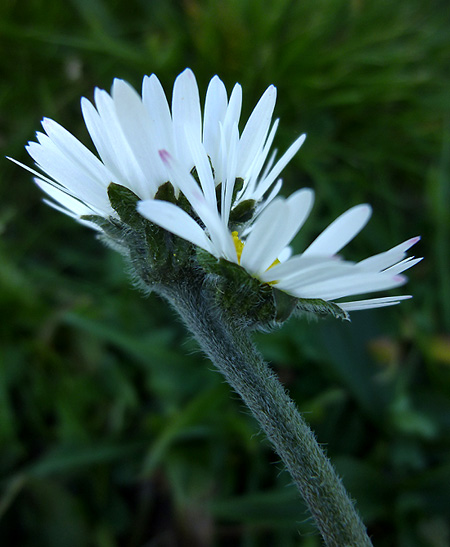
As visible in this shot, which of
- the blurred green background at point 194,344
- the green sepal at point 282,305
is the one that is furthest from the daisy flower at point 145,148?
the blurred green background at point 194,344

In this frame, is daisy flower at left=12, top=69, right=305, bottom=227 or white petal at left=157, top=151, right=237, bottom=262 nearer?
white petal at left=157, top=151, right=237, bottom=262

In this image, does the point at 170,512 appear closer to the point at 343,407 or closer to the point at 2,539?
the point at 2,539

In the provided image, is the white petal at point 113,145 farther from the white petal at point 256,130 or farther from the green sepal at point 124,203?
the white petal at point 256,130

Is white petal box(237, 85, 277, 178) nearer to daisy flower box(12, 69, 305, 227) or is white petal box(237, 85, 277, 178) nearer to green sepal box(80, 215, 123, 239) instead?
daisy flower box(12, 69, 305, 227)

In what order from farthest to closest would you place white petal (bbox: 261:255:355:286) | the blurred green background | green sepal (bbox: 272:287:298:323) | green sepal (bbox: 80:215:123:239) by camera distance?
1. the blurred green background
2. green sepal (bbox: 80:215:123:239)
3. green sepal (bbox: 272:287:298:323)
4. white petal (bbox: 261:255:355:286)

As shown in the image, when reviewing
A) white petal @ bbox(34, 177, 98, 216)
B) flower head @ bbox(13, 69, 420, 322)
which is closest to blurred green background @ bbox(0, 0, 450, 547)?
white petal @ bbox(34, 177, 98, 216)
